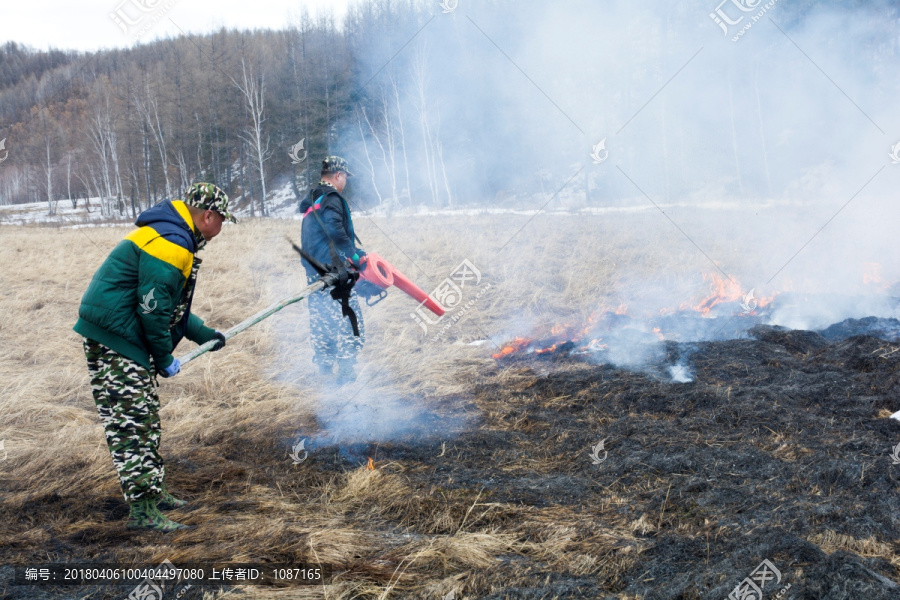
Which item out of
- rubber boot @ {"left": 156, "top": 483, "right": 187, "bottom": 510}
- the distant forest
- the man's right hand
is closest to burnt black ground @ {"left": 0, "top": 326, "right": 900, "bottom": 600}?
rubber boot @ {"left": 156, "top": 483, "right": 187, "bottom": 510}

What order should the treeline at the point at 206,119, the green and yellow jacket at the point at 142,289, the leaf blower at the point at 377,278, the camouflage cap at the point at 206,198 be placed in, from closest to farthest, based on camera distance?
1. the green and yellow jacket at the point at 142,289
2. the camouflage cap at the point at 206,198
3. the leaf blower at the point at 377,278
4. the treeline at the point at 206,119

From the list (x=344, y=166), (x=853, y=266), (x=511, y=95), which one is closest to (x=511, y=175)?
(x=511, y=95)

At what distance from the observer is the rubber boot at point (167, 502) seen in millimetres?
3430

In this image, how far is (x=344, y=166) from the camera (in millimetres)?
5500

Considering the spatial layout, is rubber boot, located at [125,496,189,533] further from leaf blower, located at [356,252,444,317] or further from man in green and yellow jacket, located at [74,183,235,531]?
leaf blower, located at [356,252,444,317]

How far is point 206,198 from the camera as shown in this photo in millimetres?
3311

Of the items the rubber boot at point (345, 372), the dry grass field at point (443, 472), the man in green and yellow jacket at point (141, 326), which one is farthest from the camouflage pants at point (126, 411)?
the rubber boot at point (345, 372)

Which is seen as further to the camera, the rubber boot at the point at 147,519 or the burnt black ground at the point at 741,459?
the rubber boot at the point at 147,519

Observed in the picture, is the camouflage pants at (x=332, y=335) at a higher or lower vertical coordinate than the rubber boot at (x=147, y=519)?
higher

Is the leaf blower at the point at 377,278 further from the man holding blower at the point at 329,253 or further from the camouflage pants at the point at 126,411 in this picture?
the camouflage pants at the point at 126,411

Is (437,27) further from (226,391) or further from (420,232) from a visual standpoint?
(226,391)

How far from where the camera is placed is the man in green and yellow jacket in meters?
3.10

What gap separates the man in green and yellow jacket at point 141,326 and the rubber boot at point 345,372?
7.68ft

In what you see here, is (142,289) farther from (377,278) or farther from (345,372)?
(345,372)
